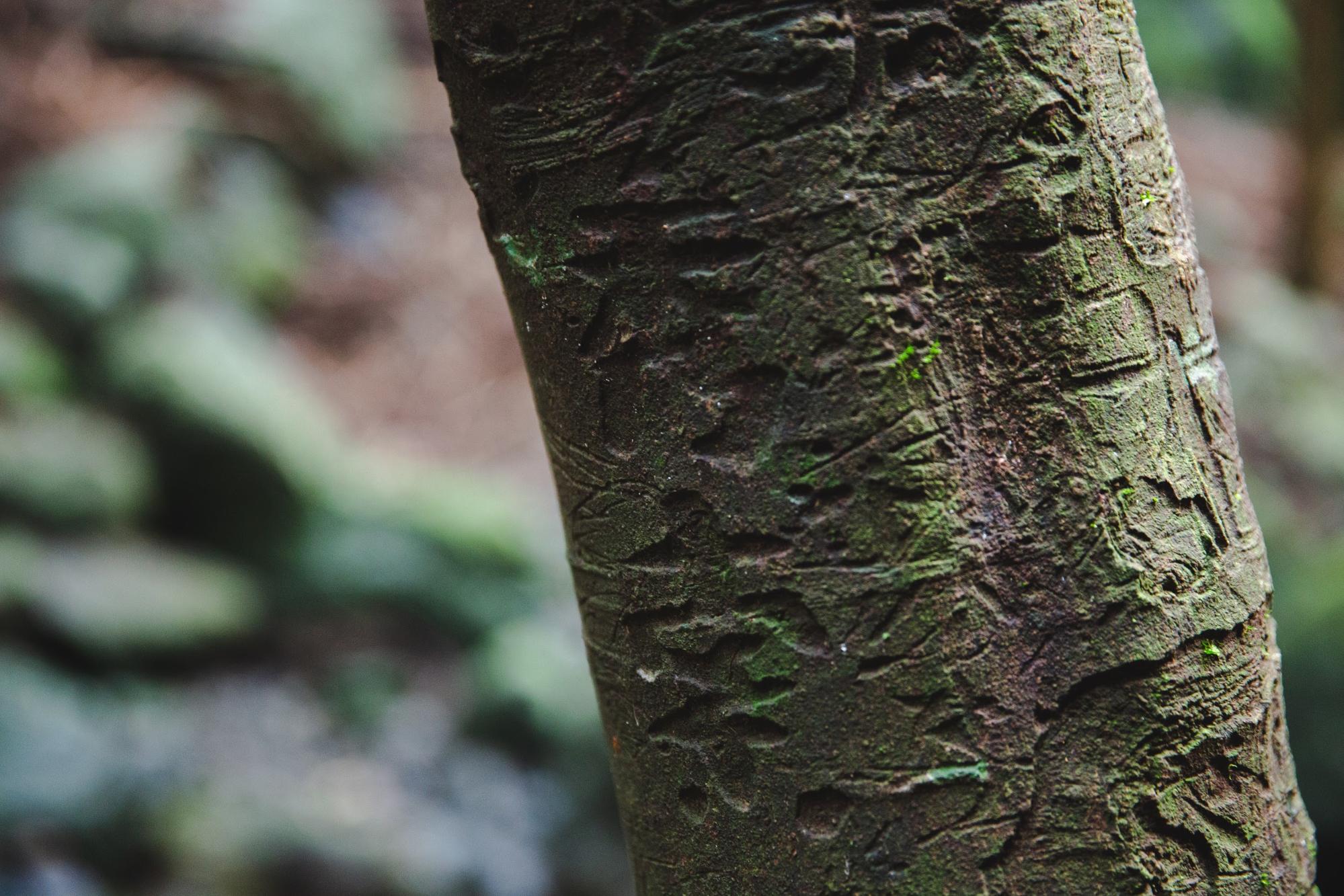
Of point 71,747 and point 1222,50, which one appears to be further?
point 1222,50

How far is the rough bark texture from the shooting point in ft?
3.03

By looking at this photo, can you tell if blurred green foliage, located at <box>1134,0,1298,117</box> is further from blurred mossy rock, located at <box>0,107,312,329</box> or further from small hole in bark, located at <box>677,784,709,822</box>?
small hole in bark, located at <box>677,784,709,822</box>

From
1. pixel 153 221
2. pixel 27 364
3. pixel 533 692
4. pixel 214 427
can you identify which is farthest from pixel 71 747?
pixel 153 221

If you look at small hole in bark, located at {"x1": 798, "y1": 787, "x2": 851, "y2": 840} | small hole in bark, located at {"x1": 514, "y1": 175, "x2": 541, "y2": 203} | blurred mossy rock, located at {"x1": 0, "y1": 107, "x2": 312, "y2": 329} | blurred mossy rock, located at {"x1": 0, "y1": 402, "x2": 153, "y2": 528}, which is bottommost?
small hole in bark, located at {"x1": 798, "y1": 787, "x2": 851, "y2": 840}

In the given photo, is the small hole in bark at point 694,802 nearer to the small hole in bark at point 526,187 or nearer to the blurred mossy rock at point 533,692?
the small hole in bark at point 526,187

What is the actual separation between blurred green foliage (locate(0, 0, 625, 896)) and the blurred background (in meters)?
0.01

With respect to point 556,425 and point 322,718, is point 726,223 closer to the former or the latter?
point 556,425

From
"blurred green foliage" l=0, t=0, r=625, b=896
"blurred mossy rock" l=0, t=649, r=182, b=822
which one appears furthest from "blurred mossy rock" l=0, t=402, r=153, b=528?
"blurred mossy rock" l=0, t=649, r=182, b=822

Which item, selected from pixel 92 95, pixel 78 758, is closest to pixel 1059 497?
pixel 78 758

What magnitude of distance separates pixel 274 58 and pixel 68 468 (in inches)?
115

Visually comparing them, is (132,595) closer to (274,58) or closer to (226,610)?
(226,610)

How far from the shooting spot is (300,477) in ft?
16.0

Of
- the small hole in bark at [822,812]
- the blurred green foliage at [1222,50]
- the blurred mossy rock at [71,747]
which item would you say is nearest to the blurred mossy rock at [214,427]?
the blurred mossy rock at [71,747]

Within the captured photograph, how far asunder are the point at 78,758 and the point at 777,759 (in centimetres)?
345
